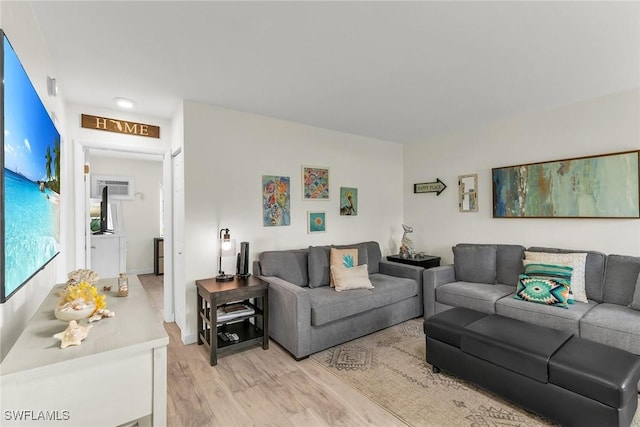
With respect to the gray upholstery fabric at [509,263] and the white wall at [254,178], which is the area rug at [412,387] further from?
the white wall at [254,178]

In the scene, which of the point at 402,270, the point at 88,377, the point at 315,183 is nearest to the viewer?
the point at 88,377

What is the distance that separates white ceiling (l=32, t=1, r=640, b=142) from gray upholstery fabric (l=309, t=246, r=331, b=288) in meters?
1.62

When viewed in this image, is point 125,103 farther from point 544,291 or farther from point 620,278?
point 620,278

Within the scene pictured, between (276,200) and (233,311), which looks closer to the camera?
(233,311)

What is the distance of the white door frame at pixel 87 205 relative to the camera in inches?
120

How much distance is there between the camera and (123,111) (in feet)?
10.7

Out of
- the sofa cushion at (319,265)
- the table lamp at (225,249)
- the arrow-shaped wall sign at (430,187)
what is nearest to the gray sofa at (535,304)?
the arrow-shaped wall sign at (430,187)

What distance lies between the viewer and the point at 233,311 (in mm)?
2963

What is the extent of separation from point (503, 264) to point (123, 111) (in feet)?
14.9

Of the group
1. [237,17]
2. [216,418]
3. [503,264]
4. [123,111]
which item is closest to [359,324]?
[216,418]

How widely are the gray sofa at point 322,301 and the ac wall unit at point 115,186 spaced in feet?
14.8

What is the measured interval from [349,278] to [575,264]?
217cm

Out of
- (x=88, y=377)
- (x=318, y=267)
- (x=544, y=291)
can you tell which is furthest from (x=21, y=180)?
(x=544, y=291)

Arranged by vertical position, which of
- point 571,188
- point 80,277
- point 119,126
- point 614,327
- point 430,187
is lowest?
point 614,327
